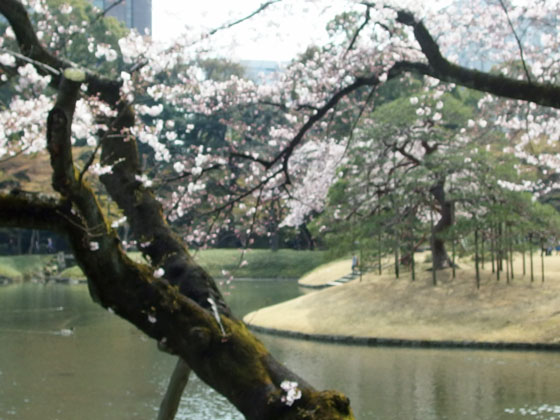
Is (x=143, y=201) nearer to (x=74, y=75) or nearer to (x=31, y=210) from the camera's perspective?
(x=31, y=210)

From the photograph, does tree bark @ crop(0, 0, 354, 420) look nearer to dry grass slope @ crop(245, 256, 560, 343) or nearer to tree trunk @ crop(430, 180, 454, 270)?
dry grass slope @ crop(245, 256, 560, 343)

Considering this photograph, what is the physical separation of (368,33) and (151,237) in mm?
4158

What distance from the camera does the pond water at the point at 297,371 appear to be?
28.2 feet

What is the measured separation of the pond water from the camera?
8.61 metres

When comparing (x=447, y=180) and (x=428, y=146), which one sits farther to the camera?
(x=428, y=146)

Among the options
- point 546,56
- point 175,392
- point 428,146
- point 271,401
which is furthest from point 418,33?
point 428,146

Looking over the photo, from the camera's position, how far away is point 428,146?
17.9 meters

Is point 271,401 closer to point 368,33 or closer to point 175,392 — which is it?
point 175,392

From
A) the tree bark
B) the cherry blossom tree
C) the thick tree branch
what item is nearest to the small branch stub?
the cherry blossom tree

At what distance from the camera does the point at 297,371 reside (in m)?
11.0

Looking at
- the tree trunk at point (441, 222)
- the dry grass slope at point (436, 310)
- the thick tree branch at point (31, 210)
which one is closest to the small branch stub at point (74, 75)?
the thick tree branch at point (31, 210)

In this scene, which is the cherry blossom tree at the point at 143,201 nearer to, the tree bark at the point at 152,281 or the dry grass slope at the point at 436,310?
the tree bark at the point at 152,281

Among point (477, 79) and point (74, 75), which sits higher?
point (477, 79)

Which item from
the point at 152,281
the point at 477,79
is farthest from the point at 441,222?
the point at 152,281
